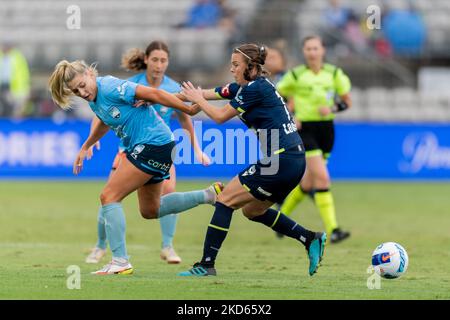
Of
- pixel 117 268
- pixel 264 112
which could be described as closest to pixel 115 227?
pixel 117 268

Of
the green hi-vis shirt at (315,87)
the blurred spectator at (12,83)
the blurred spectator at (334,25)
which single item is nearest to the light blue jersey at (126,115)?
the green hi-vis shirt at (315,87)

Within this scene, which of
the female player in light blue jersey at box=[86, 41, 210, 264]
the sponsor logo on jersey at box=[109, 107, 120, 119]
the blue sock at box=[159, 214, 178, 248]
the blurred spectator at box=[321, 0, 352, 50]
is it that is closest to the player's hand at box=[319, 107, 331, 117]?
the female player in light blue jersey at box=[86, 41, 210, 264]

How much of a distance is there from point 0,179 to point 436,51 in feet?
38.9

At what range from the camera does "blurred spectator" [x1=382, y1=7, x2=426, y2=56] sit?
83.3 feet

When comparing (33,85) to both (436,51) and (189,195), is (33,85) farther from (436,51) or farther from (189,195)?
(189,195)

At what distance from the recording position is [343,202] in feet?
60.6

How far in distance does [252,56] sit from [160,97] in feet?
3.00

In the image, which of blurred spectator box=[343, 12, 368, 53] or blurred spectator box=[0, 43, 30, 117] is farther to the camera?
blurred spectator box=[343, 12, 368, 53]

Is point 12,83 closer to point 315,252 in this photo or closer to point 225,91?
point 225,91

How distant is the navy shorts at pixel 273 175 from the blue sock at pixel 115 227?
119 centimetres

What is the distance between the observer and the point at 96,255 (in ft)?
36.0

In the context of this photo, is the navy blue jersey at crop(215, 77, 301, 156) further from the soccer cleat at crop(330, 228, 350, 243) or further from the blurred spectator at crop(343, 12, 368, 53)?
the blurred spectator at crop(343, 12, 368, 53)
